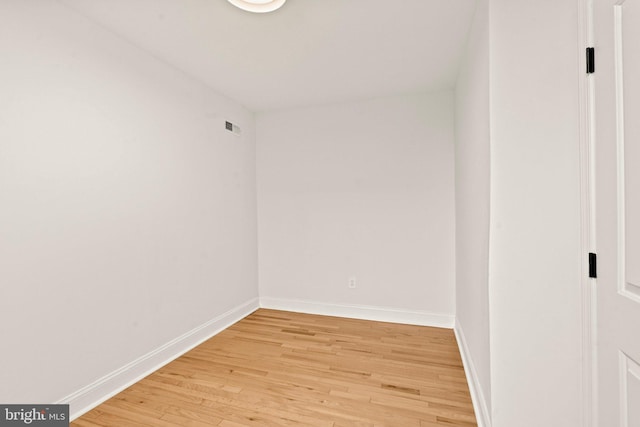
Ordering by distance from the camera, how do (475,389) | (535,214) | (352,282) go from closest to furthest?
(535,214) < (475,389) < (352,282)

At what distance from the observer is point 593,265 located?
113 cm

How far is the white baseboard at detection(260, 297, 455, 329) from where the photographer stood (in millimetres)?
3131

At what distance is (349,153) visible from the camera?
134 inches

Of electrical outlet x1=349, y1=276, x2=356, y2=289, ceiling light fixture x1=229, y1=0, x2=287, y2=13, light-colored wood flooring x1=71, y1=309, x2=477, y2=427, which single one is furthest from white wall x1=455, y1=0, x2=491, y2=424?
electrical outlet x1=349, y1=276, x2=356, y2=289

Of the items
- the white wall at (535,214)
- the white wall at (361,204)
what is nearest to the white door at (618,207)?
the white wall at (535,214)

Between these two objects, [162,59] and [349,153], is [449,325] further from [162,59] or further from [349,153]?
[162,59]

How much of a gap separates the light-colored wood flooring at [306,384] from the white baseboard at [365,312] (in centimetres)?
16

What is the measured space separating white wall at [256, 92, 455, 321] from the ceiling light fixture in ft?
5.88

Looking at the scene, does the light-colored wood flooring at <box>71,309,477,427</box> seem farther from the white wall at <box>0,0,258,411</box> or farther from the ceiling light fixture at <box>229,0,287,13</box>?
the ceiling light fixture at <box>229,0,287,13</box>

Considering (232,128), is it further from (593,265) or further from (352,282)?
(593,265)

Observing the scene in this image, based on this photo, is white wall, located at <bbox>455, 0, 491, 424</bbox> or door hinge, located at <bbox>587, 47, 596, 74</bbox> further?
white wall, located at <bbox>455, 0, 491, 424</bbox>

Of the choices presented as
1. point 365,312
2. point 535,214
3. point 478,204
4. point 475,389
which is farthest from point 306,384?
point 535,214

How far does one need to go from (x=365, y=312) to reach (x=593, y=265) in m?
2.48

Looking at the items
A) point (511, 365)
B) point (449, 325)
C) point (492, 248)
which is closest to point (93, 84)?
point (492, 248)
